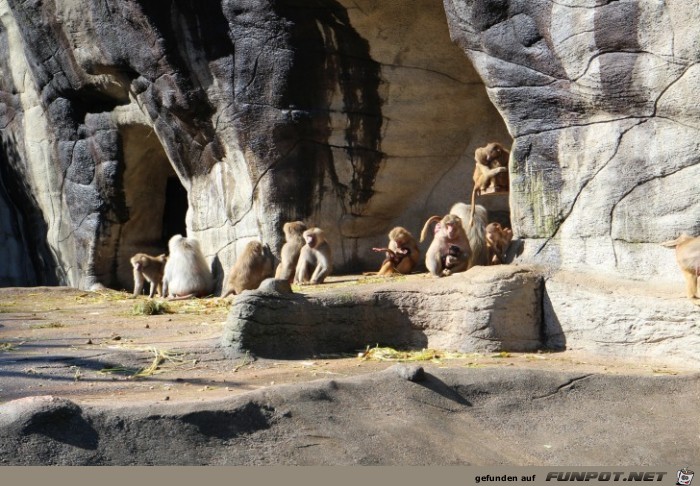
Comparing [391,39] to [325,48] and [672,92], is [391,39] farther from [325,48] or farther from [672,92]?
[672,92]

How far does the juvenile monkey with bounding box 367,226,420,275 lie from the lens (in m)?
11.4

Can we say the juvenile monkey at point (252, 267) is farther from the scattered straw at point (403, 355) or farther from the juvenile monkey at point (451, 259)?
the scattered straw at point (403, 355)

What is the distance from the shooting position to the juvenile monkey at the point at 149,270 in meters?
13.7

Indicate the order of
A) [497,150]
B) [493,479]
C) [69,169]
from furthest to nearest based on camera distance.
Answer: [69,169] < [497,150] < [493,479]

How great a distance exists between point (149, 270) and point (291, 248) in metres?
3.08

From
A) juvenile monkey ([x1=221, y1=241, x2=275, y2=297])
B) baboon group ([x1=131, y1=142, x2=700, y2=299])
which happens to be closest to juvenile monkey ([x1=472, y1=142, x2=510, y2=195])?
baboon group ([x1=131, y1=142, x2=700, y2=299])

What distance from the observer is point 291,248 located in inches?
458

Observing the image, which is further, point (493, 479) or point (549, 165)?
point (549, 165)

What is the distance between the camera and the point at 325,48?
1169cm

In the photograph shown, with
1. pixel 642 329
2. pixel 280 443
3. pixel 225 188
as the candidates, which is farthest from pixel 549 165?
pixel 225 188

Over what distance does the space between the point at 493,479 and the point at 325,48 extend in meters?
7.51

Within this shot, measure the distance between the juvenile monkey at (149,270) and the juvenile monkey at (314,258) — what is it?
3130 mm

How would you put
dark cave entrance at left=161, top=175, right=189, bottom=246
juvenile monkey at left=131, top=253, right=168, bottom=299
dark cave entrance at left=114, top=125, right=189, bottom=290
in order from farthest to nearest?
dark cave entrance at left=161, top=175, right=189, bottom=246 → dark cave entrance at left=114, top=125, right=189, bottom=290 → juvenile monkey at left=131, top=253, right=168, bottom=299

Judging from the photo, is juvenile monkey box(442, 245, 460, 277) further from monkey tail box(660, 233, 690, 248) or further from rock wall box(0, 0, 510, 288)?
rock wall box(0, 0, 510, 288)
